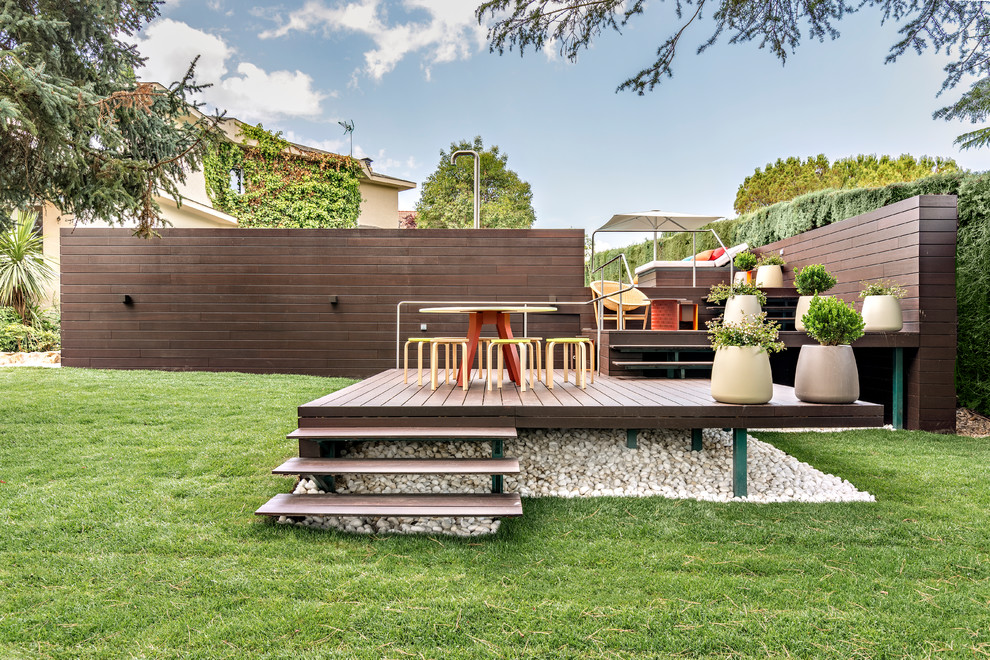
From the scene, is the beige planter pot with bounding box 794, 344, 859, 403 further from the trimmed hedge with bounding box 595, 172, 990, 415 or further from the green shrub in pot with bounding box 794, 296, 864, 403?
the trimmed hedge with bounding box 595, 172, 990, 415

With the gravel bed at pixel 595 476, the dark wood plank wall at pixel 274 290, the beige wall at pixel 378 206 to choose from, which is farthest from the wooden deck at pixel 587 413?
the beige wall at pixel 378 206

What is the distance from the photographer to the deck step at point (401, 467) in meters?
2.74

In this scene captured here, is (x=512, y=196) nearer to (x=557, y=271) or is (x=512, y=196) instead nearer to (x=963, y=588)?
(x=557, y=271)

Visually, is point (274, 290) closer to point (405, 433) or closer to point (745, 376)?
point (405, 433)

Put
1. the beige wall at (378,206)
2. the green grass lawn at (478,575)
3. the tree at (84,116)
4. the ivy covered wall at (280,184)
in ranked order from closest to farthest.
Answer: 1. the green grass lawn at (478,575)
2. the tree at (84,116)
3. the ivy covered wall at (280,184)
4. the beige wall at (378,206)

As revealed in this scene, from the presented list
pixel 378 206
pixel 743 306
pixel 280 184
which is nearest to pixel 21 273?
pixel 280 184

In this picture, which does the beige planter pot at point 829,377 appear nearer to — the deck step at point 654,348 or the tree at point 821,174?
the deck step at point 654,348

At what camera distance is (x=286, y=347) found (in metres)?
7.93

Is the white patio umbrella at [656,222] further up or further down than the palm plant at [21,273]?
further up

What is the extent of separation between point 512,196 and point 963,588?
22.5 metres

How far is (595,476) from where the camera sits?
341 cm

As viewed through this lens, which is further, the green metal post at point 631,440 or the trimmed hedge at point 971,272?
the trimmed hedge at point 971,272

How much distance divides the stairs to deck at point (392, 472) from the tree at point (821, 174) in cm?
2058

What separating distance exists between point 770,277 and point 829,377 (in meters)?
5.80
